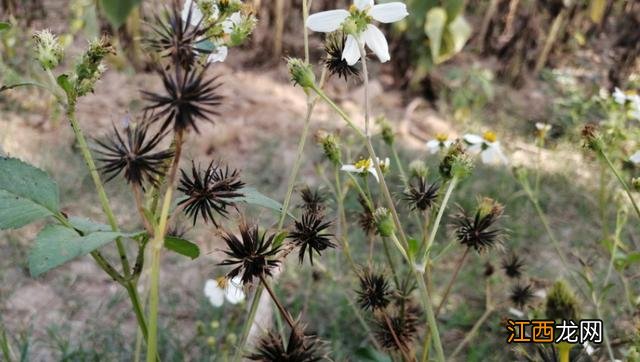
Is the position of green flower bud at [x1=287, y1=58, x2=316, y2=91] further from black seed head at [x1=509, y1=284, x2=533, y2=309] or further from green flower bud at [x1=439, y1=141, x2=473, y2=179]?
black seed head at [x1=509, y1=284, x2=533, y2=309]

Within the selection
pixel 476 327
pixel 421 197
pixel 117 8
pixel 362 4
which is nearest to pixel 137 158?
pixel 362 4

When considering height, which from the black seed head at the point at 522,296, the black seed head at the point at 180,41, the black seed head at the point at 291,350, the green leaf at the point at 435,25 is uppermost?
the green leaf at the point at 435,25

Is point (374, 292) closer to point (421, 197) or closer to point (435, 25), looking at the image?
point (421, 197)

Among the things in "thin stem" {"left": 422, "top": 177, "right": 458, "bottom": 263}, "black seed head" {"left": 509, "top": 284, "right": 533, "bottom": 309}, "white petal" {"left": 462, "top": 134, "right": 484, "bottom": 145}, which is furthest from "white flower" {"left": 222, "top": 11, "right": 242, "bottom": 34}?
"black seed head" {"left": 509, "top": 284, "right": 533, "bottom": 309}

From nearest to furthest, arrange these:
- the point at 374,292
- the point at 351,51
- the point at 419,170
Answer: the point at 351,51 < the point at 374,292 < the point at 419,170

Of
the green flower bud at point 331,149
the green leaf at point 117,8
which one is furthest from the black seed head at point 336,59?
the green leaf at point 117,8

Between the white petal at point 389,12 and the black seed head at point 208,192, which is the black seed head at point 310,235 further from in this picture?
the white petal at point 389,12
